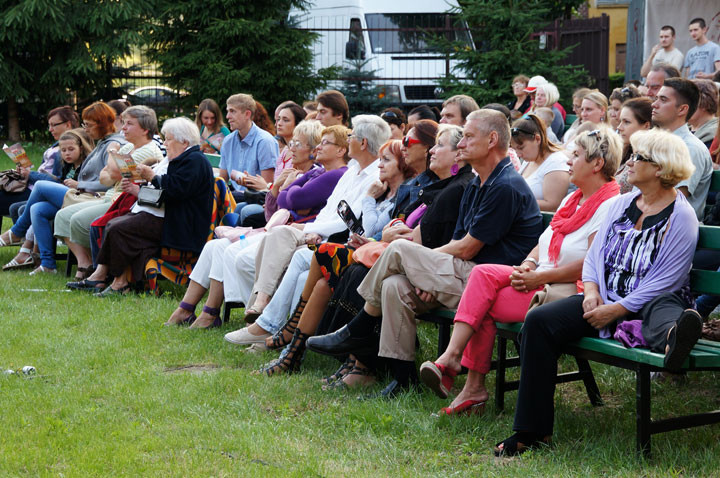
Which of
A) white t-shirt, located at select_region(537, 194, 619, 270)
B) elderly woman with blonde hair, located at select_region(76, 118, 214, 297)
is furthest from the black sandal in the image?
elderly woman with blonde hair, located at select_region(76, 118, 214, 297)

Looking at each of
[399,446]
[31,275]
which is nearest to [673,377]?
[399,446]

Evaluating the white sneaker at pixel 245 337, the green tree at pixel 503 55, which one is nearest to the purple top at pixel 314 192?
the white sneaker at pixel 245 337

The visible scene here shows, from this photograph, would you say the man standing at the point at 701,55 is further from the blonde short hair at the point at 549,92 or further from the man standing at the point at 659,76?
the man standing at the point at 659,76

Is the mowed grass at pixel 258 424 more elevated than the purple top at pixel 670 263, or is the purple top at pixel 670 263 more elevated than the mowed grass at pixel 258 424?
the purple top at pixel 670 263

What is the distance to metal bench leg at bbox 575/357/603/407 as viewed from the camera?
4977mm

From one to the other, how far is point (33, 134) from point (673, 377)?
1874cm

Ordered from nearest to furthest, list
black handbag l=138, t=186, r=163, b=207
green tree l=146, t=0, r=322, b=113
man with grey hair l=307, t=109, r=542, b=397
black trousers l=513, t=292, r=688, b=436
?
black trousers l=513, t=292, r=688, b=436 < man with grey hair l=307, t=109, r=542, b=397 < black handbag l=138, t=186, r=163, b=207 < green tree l=146, t=0, r=322, b=113

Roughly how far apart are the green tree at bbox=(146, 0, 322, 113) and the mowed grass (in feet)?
38.9

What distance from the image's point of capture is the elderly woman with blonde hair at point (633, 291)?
13.6 ft

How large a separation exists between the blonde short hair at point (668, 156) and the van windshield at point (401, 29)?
42.3 feet

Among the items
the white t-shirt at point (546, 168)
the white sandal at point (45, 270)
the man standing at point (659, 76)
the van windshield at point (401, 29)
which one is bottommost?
the white sandal at point (45, 270)

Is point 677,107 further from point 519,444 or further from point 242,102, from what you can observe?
point 242,102

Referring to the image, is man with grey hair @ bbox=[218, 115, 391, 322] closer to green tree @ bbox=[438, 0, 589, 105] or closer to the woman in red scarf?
the woman in red scarf

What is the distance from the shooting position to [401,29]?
17.6 meters
